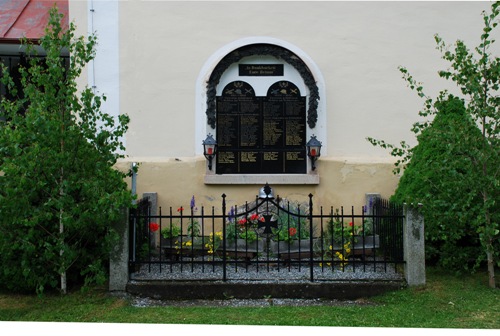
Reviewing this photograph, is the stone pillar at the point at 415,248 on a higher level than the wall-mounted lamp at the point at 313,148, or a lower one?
lower

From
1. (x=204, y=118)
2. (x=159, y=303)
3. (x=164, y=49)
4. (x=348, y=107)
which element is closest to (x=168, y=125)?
(x=204, y=118)

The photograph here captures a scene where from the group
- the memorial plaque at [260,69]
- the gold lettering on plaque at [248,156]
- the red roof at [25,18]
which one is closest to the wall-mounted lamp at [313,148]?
the gold lettering on plaque at [248,156]

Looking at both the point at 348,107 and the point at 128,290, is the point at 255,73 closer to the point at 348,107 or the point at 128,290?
the point at 348,107

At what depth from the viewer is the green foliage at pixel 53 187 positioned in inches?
252

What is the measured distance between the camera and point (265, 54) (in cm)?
993

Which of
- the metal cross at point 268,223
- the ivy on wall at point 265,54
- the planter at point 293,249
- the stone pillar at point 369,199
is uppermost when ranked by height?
the ivy on wall at point 265,54

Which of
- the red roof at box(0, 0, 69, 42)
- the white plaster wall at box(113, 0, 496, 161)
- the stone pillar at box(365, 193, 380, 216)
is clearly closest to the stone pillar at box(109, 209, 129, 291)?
the white plaster wall at box(113, 0, 496, 161)

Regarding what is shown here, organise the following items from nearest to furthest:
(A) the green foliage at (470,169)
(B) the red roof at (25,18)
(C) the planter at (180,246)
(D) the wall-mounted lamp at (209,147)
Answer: (A) the green foliage at (470,169)
(C) the planter at (180,246)
(D) the wall-mounted lamp at (209,147)
(B) the red roof at (25,18)

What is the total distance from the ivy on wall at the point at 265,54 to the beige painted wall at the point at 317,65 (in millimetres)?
222

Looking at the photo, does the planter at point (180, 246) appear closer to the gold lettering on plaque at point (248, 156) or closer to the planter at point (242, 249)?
the planter at point (242, 249)

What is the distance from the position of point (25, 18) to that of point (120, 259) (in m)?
5.93

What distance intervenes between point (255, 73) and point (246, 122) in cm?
91

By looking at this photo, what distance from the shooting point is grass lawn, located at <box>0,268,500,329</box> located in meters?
5.95

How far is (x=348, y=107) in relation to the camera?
392 inches
